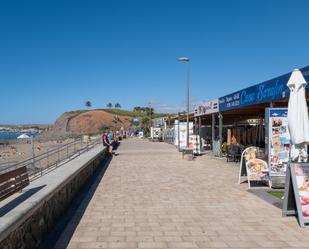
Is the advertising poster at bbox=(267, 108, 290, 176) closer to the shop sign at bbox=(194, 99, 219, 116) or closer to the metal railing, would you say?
the metal railing

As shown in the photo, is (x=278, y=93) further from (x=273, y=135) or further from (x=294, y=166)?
(x=294, y=166)

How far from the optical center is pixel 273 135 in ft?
34.4

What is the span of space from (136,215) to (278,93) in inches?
257

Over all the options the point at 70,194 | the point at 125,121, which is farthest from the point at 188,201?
the point at 125,121

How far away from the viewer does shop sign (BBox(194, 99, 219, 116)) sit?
71.2ft

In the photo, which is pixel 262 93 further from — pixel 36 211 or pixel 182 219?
pixel 36 211

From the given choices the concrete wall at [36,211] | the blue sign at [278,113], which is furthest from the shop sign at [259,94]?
the concrete wall at [36,211]

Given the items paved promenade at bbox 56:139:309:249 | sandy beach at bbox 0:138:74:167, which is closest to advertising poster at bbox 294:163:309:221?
Answer: paved promenade at bbox 56:139:309:249

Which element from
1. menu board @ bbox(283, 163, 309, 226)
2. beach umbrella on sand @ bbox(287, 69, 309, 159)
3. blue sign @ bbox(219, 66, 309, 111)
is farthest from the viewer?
blue sign @ bbox(219, 66, 309, 111)

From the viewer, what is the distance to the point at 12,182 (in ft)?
19.0

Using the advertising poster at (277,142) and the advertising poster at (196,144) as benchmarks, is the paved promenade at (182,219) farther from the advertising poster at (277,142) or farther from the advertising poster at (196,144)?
the advertising poster at (196,144)

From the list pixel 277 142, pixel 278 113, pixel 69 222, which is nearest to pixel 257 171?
pixel 277 142

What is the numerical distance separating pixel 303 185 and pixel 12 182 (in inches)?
188

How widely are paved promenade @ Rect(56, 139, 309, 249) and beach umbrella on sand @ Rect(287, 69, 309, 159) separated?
136 cm
